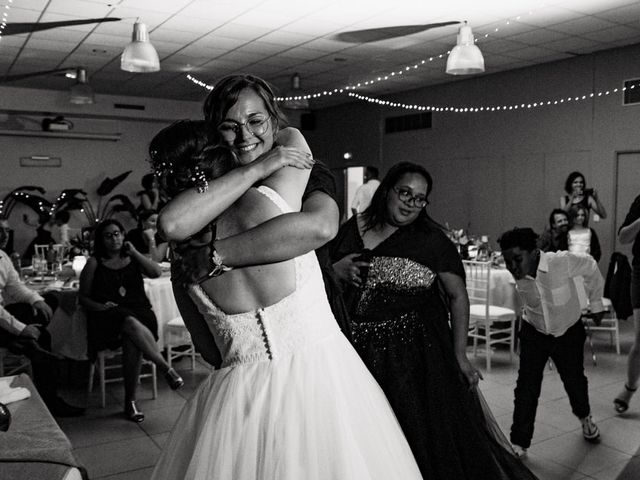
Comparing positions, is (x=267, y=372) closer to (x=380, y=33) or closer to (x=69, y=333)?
(x=69, y=333)

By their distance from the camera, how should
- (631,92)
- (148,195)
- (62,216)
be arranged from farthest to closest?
1. (148,195)
2. (62,216)
3. (631,92)

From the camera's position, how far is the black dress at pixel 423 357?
231 centimetres

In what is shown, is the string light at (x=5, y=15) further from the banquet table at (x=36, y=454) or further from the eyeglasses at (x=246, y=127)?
the eyeglasses at (x=246, y=127)

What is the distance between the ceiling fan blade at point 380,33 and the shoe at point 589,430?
4.26 meters

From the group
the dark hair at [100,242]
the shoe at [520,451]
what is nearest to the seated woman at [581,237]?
the shoe at [520,451]

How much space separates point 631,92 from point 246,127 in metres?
7.25

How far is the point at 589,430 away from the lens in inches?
137

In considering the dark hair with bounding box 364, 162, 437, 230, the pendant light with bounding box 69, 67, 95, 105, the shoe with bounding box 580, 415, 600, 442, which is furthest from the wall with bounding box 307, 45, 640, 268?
the dark hair with bounding box 364, 162, 437, 230

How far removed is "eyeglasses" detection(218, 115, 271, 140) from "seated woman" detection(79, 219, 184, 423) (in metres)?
3.12

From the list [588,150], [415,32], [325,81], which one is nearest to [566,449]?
[415,32]

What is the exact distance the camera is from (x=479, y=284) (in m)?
5.72

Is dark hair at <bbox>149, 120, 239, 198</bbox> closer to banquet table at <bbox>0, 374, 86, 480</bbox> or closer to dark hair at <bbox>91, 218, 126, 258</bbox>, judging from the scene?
banquet table at <bbox>0, 374, 86, 480</bbox>

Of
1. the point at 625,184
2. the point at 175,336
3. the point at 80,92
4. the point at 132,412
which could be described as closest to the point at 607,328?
the point at 625,184

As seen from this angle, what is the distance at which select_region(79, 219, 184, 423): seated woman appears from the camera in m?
4.19
